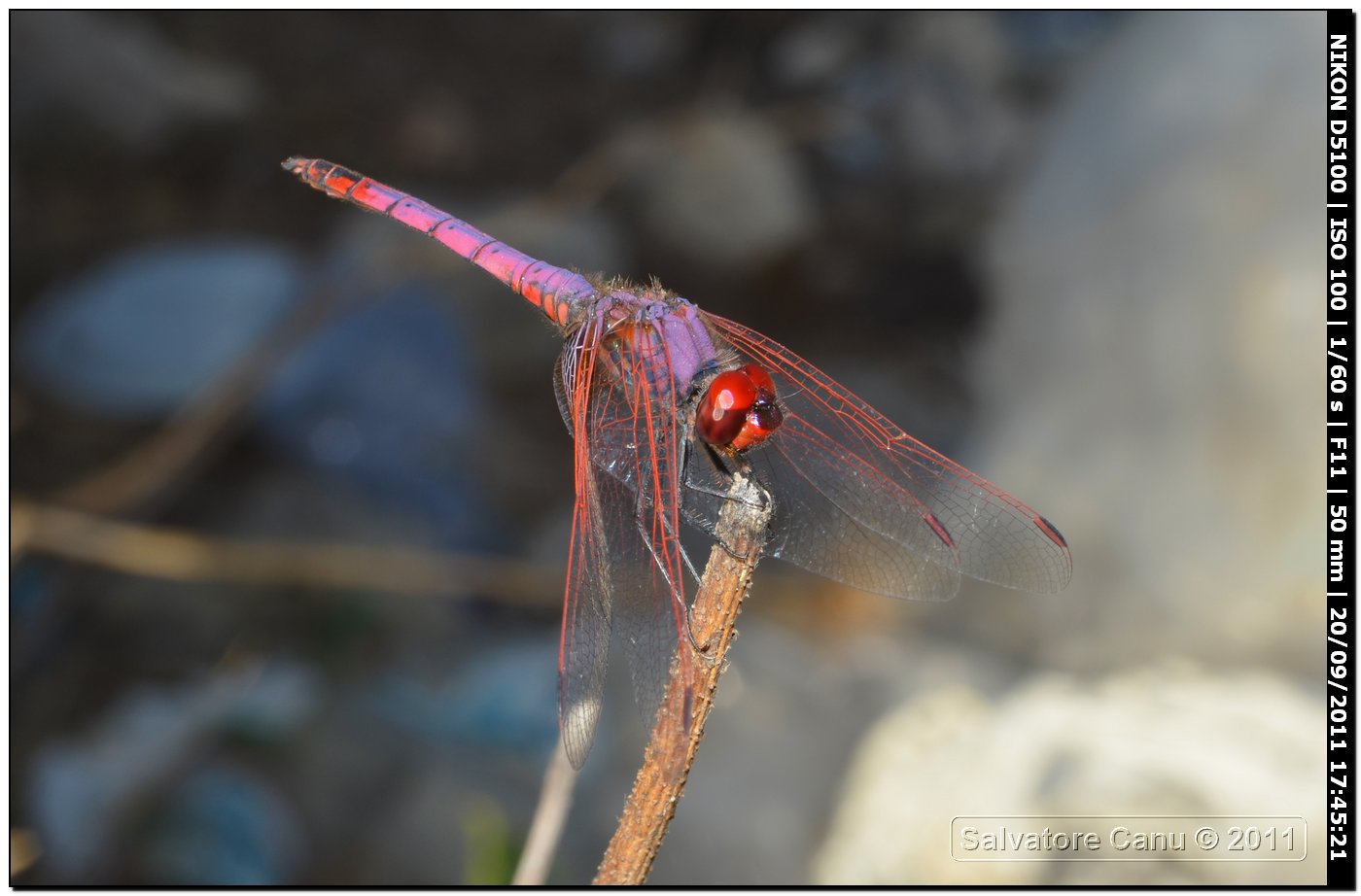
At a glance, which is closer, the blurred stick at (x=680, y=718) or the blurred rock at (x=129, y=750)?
the blurred stick at (x=680, y=718)

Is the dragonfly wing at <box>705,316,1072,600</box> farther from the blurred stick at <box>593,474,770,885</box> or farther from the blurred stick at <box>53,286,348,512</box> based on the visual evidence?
the blurred stick at <box>53,286,348,512</box>

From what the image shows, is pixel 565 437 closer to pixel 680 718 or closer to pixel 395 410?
pixel 395 410

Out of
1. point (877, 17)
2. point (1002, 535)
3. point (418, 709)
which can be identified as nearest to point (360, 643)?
point (418, 709)

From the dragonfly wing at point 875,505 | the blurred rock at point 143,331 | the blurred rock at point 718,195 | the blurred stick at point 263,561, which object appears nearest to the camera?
the dragonfly wing at point 875,505

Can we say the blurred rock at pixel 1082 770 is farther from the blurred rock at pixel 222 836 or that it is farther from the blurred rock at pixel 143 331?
the blurred rock at pixel 143 331

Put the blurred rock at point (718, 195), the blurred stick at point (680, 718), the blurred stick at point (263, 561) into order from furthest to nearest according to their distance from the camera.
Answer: the blurred rock at point (718, 195) < the blurred stick at point (263, 561) < the blurred stick at point (680, 718)

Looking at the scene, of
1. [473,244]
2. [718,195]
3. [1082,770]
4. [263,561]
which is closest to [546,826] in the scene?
[473,244]

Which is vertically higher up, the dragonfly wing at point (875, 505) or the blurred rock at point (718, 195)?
the blurred rock at point (718, 195)

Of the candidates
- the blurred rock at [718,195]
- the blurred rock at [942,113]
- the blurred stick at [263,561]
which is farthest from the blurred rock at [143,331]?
the blurred rock at [942,113]
